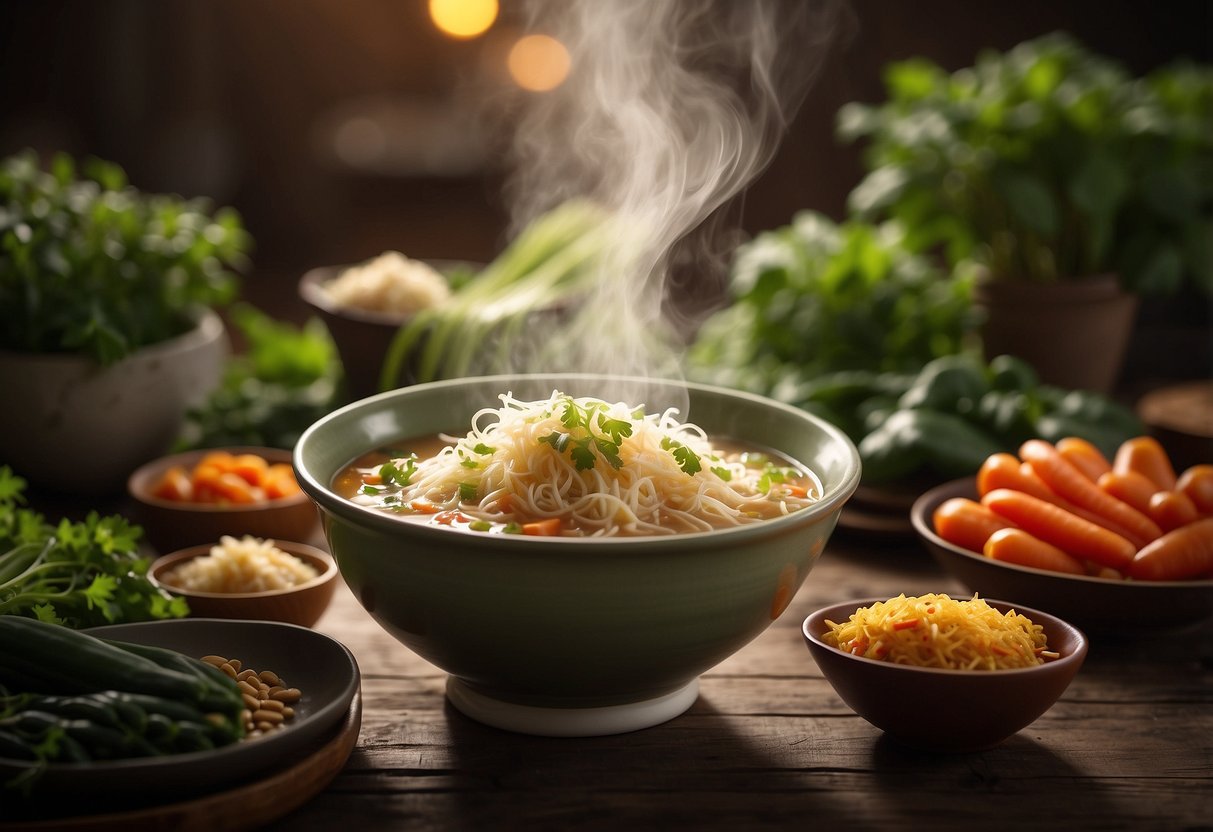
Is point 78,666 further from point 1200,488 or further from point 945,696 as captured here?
point 1200,488

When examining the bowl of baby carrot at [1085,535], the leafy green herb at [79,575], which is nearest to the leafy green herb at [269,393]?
the leafy green herb at [79,575]

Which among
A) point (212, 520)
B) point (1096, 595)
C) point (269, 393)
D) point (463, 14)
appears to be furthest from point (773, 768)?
point (463, 14)

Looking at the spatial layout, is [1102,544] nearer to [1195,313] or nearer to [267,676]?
[267,676]

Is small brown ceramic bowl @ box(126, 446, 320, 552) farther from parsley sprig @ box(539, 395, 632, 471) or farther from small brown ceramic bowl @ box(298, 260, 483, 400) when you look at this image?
parsley sprig @ box(539, 395, 632, 471)

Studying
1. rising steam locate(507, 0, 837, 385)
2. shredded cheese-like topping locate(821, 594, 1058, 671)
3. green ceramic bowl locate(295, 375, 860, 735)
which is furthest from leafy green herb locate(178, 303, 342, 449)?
shredded cheese-like topping locate(821, 594, 1058, 671)

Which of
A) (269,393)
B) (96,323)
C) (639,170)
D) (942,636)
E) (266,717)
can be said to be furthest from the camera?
(269,393)

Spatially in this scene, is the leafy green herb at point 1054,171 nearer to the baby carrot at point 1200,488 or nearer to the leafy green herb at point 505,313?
the leafy green herb at point 505,313

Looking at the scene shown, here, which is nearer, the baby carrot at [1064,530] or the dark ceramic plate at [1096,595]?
the dark ceramic plate at [1096,595]
